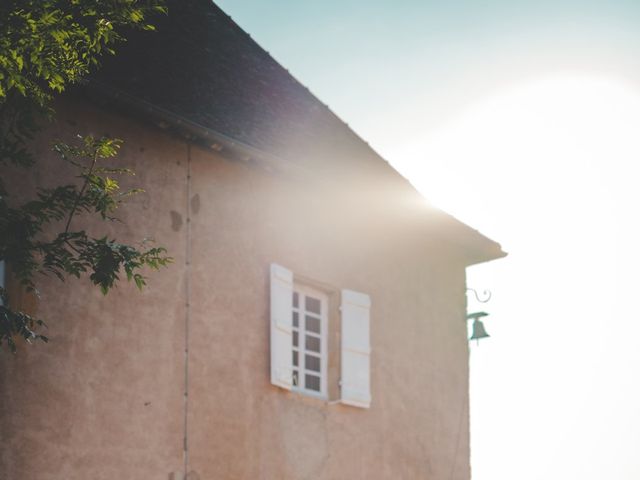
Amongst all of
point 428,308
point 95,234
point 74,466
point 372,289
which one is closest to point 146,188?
point 95,234

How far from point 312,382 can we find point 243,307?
1459 millimetres

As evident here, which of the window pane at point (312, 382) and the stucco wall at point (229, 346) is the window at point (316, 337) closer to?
the window pane at point (312, 382)

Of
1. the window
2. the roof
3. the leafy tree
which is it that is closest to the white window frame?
the window

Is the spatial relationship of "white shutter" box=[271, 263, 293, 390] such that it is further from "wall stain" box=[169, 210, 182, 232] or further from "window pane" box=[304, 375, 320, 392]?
"wall stain" box=[169, 210, 182, 232]

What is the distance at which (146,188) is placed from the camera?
10.8 meters

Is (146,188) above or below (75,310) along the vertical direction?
above

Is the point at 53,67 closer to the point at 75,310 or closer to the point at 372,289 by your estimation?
the point at 75,310

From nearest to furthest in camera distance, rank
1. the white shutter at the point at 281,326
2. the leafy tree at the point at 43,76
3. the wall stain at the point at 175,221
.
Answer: the leafy tree at the point at 43,76 → the wall stain at the point at 175,221 → the white shutter at the point at 281,326

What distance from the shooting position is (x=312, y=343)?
1260 cm

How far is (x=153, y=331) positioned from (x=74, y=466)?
151cm

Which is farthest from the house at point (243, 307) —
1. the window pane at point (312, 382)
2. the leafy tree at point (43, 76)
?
the leafy tree at point (43, 76)

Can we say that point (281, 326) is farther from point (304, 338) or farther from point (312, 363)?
point (312, 363)

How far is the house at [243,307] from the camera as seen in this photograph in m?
9.84

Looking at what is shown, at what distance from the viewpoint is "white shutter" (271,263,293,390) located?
1154cm
